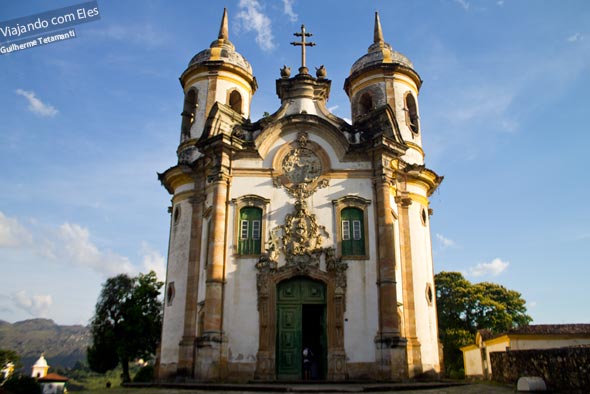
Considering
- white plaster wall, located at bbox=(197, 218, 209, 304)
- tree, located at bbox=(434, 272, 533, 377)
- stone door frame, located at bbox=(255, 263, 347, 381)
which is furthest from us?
tree, located at bbox=(434, 272, 533, 377)

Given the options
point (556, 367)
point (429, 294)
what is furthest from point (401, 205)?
point (556, 367)

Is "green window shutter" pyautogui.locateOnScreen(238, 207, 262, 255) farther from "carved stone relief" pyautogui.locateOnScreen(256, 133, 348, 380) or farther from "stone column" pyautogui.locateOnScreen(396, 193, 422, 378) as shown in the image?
"stone column" pyautogui.locateOnScreen(396, 193, 422, 378)

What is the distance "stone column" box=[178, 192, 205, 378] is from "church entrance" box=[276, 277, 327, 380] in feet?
11.4

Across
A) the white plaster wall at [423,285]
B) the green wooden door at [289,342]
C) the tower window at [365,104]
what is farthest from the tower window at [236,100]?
the green wooden door at [289,342]

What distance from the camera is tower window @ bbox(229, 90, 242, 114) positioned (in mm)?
24625

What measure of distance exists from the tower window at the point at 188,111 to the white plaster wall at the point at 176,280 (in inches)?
158

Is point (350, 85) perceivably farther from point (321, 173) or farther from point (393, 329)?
point (393, 329)

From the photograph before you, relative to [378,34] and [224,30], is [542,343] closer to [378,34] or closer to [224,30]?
[378,34]

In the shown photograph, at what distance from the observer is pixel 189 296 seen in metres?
19.7

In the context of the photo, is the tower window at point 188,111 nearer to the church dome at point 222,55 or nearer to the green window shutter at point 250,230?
the church dome at point 222,55

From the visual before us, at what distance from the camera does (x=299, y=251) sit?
59.9ft

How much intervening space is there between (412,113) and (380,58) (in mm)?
3227

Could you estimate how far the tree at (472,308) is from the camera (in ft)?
127

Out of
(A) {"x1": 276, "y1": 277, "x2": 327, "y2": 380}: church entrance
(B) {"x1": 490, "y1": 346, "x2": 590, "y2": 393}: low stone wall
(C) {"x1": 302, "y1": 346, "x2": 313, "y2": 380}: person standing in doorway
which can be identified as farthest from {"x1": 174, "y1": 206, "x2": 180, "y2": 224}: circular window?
(B) {"x1": 490, "y1": 346, "x2": 590, "y2": 393}: low stone wall
